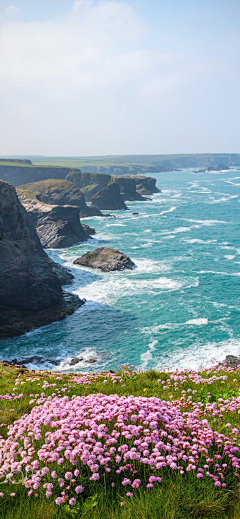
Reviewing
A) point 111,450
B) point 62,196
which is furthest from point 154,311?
point 62,196

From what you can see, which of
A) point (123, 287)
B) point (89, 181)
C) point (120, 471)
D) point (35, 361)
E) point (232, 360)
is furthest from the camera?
point (89, 181)

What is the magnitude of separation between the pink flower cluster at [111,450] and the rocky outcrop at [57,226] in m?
77.9

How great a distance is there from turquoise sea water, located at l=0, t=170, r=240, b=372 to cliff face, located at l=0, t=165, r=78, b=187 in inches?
4492

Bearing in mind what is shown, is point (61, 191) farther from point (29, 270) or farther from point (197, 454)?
point (197, 454)

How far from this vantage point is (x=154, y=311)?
43.6 m

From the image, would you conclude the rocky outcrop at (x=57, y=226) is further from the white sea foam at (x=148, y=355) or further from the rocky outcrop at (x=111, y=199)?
the rocky outcrop at (x=111, y=199)

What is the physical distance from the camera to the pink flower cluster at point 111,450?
6.09m

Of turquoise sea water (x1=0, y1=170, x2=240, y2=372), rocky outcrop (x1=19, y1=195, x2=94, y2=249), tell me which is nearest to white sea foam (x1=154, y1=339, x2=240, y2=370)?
turquoise sea water (x1=0, y1=170, x2=240, y2=372)

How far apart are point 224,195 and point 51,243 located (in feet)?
369

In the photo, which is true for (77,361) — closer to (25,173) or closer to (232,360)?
(232,360)

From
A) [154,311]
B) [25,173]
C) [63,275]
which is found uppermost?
[25,173]

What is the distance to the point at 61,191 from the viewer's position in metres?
132

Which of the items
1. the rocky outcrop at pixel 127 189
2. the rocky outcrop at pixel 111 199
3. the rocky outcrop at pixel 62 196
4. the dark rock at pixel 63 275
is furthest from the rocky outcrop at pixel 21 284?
the rocky outcrop at pixel 127 189

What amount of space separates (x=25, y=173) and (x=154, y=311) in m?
163
